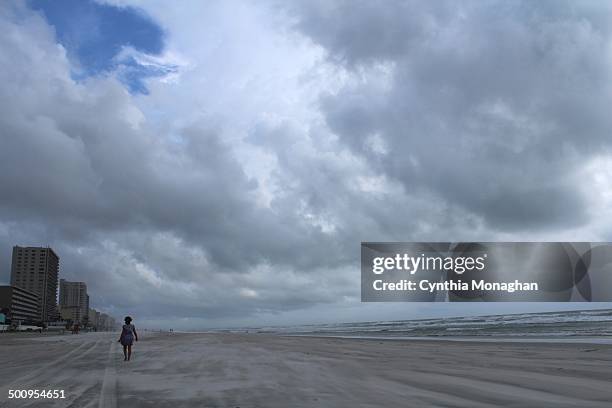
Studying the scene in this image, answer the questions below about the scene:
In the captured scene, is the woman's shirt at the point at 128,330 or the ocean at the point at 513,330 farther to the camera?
the ocean at the point at 513,330

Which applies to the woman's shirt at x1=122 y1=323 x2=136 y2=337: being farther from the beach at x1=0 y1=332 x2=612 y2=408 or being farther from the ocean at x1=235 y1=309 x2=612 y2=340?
the ocean at x1=235 y1=309 x2=612 y2=340

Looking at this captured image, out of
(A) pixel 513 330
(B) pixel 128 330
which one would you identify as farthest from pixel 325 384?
(A) pixel 513 330

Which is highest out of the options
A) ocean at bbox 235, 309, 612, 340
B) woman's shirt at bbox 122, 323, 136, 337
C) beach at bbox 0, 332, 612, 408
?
woman's shirt at bbox 122, 323, 136, 337

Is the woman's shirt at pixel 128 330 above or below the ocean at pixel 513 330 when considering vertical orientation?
above

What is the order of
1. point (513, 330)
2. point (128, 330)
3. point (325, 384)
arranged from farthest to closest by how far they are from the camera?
point (513, 330)
point (128, 330)
point (325, 384)

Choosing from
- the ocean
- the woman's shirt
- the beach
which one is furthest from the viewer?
the ocean

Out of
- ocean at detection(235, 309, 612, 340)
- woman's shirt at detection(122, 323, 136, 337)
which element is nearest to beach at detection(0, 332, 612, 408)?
woman's shirt at detection(122, 323, 136, 337)

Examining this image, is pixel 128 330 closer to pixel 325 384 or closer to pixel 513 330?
pixel 325 384

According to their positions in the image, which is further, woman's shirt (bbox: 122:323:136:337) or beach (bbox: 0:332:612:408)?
woman's shirt (bbox: 122:323:136:337)

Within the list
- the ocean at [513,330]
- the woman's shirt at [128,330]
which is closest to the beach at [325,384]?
the woman's shirt at [128,330]

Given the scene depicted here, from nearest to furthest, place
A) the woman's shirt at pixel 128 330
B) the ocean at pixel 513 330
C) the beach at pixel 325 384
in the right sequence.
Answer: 1. the beach at pixel 325 384
2. the woman's shirt at pixel 128 330
3. the ocean at pixel 513 330

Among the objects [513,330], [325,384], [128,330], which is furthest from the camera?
[513,330]

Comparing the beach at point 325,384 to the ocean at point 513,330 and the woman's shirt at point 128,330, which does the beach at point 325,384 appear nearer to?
the woman's shirt at point 128,330

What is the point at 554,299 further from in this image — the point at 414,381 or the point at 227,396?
the point at 227,396
